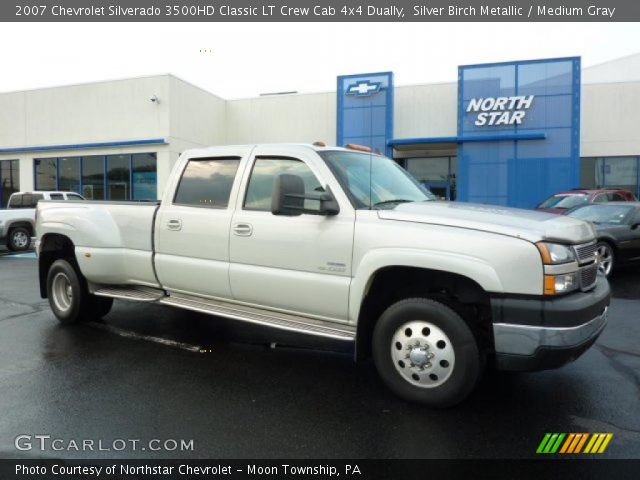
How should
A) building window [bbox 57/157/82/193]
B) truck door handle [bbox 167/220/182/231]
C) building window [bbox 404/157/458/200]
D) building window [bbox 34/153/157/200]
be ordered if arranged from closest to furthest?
truck door handle [bbox 167/220/182/231], building window [bbox 34/153/157/200], building window [bbox 404/157/458/200], building window [bbox 57/157/82/193]

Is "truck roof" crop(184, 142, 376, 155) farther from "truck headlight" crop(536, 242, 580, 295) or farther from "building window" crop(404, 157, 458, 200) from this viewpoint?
"building window" crop(404, 157, 458, 200)

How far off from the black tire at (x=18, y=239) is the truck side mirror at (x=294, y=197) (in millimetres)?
13940

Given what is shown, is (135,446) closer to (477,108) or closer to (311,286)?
(311,286)

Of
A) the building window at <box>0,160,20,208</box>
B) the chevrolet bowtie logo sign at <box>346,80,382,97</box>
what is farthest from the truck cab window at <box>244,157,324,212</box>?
the building window at <box>0,160,20,208</box>

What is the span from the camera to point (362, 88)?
23.8 m

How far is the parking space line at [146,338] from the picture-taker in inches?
211

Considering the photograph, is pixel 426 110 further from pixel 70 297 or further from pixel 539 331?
pixel 539 331

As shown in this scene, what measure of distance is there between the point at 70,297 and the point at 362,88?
65.2 feet

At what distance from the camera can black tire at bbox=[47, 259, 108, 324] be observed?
6.07 m

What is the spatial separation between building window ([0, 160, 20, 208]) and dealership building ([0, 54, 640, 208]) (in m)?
0.07

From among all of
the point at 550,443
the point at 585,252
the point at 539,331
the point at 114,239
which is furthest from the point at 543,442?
the point at 114,239

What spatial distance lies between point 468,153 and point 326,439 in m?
20.8

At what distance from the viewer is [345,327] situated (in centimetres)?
415

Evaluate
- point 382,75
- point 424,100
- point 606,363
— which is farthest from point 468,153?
point 606,363
